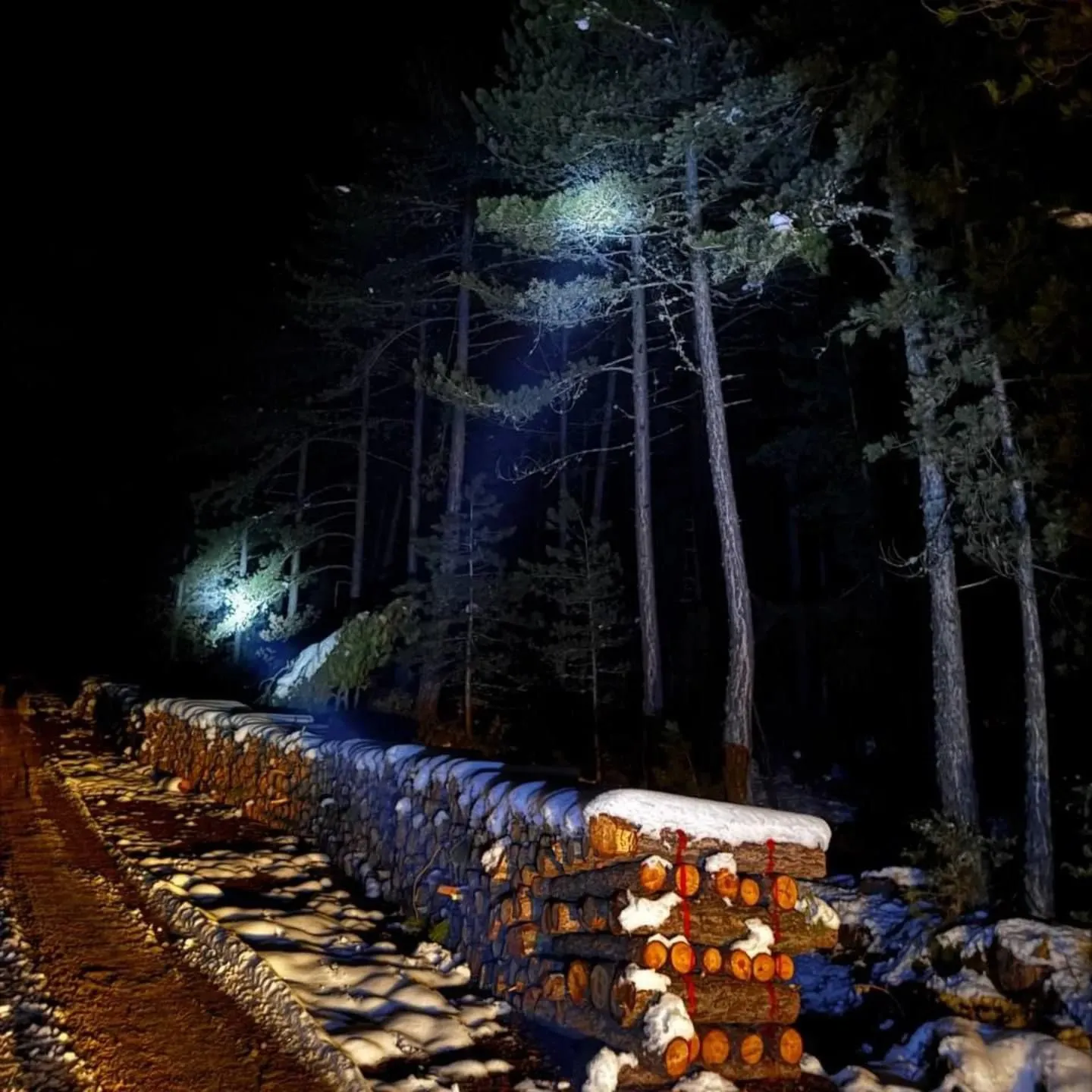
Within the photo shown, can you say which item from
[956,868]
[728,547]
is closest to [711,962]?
[956,868]

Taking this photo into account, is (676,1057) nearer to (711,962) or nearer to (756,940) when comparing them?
(711,962)

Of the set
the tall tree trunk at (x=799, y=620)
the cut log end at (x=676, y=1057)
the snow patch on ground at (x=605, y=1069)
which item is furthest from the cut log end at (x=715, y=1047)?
the tall tree trunk at (x=799, y=620)

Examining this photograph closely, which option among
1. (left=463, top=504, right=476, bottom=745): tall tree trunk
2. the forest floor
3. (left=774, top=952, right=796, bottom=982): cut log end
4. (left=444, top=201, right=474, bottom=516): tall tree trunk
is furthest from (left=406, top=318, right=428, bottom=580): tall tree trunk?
(left=774, top=952, right=796, bottom=982): cut log end

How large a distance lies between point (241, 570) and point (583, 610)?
12.5 m

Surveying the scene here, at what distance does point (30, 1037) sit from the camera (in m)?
4.55

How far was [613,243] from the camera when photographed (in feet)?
48.4

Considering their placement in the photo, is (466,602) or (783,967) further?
(466,602)

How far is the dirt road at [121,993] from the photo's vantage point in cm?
432

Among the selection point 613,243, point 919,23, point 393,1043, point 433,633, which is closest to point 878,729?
point 433,633

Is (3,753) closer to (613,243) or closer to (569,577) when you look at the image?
(569,577)

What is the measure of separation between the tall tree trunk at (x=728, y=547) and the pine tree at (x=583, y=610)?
3.85 m

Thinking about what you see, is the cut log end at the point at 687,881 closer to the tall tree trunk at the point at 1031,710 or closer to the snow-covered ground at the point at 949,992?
the snow-covered ground at the point at 949,992

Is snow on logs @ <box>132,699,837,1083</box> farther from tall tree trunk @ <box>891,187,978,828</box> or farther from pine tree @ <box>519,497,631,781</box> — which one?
pine tree @ <box>519,497,631,781</box>

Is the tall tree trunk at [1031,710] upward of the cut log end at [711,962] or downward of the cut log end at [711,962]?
upward
